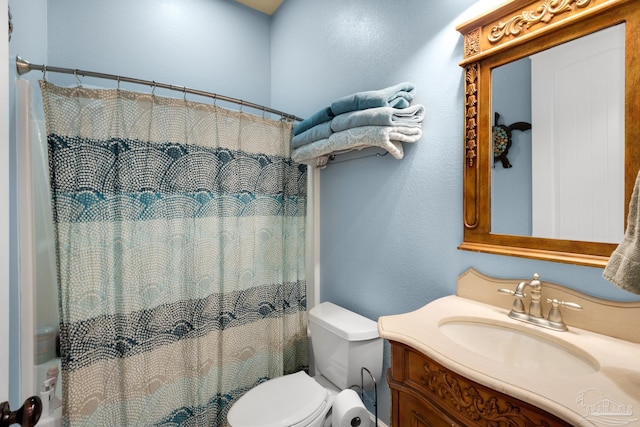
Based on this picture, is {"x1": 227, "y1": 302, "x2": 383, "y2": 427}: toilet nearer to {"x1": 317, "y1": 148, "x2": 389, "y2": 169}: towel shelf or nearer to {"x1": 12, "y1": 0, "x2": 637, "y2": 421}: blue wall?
{"x1": 12, "y1": 0, "x2": 637, "y2": 421}: blue wall

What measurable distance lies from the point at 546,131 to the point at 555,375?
0.74m

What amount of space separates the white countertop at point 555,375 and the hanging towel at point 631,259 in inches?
8.0

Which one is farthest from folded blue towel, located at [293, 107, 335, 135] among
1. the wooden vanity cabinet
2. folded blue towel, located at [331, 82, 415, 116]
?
the wooden vanity cabinet

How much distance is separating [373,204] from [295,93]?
1.14 metres

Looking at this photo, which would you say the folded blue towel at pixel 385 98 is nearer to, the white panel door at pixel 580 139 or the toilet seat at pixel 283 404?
the white panel door at pixel 580 139

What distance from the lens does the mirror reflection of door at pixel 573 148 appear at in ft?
2.63

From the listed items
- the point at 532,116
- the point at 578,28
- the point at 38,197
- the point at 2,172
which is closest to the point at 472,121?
the point at 532,116

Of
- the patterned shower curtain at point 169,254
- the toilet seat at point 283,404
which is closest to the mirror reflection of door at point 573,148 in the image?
the toilet seat at point 283,404

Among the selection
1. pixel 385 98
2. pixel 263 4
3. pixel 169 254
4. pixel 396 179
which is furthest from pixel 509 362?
pixel 263 4

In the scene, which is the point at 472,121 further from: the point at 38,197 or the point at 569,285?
the point at 38,197

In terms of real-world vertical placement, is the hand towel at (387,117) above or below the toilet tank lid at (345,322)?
above

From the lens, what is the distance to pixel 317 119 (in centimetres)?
152

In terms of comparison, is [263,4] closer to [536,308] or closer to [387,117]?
[387,117]

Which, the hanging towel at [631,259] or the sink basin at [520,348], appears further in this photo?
the sink basin at [520,348]
